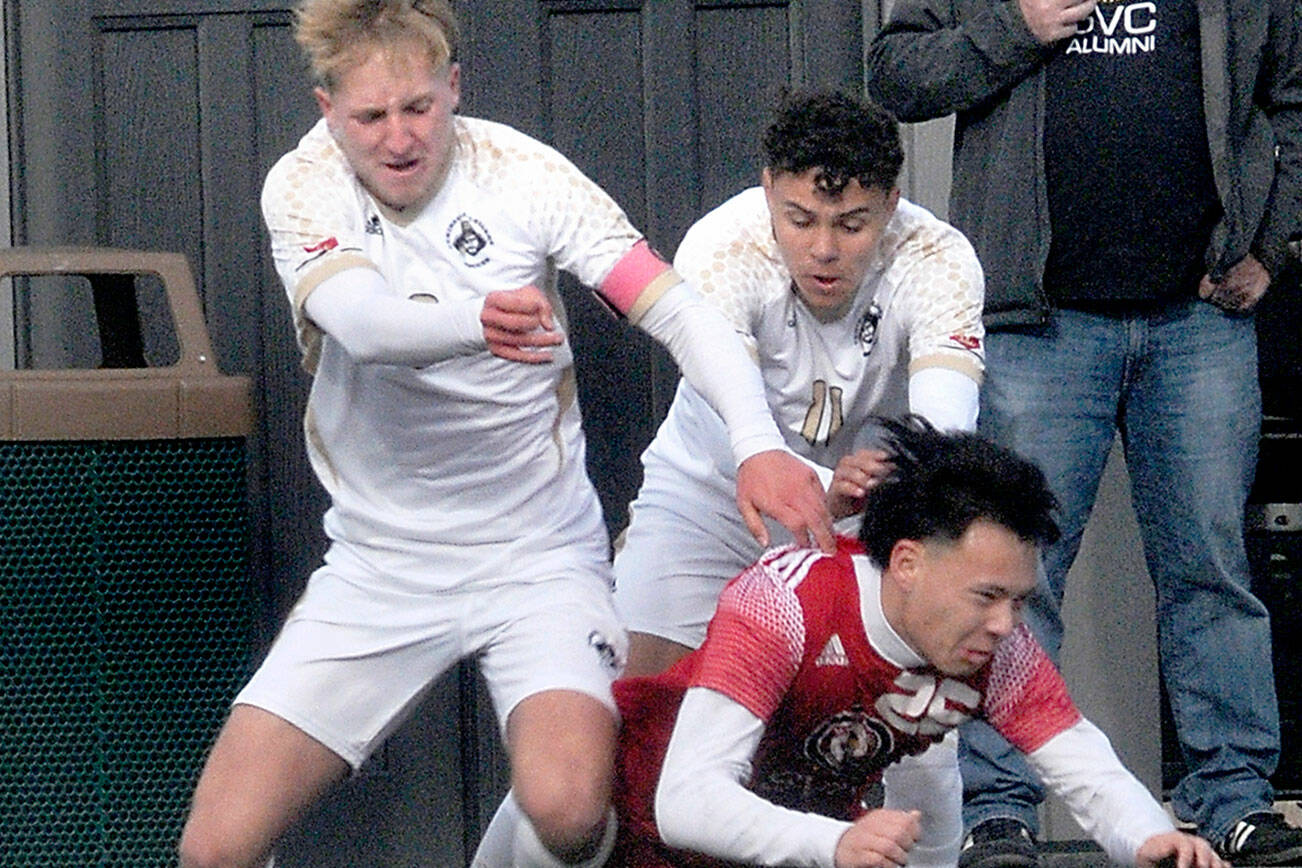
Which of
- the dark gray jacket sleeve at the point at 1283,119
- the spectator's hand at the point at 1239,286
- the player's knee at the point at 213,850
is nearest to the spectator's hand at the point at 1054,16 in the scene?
the dark gray jacket sleeve at the point at 1283,119

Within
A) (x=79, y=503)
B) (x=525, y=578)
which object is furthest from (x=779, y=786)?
(x=79, y=503)

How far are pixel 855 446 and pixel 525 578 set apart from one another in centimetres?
59

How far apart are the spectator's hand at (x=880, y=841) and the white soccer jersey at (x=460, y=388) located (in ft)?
2.79

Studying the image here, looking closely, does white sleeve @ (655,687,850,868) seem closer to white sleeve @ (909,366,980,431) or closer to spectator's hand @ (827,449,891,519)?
spectator's hand @ (827,449,891,519)

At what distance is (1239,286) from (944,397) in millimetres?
851

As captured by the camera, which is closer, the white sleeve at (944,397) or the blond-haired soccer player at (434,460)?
the blond-haired soccer player at (434,460)

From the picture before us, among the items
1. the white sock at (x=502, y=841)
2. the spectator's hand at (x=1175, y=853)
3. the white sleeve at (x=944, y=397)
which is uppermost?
the white sleeve at (x=944, y=397)

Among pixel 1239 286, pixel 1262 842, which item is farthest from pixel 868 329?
pixel 1262 842

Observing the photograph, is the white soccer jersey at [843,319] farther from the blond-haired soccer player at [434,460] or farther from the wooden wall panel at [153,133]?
the wooden wall panel at [153,133]

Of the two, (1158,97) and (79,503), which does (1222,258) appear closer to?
(1158,97)

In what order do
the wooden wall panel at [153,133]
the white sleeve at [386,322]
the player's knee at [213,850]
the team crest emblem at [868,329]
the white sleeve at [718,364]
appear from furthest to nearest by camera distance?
the wooden wall panel at [153,133], the team crest emblem at [868,329], the player's knee at [213,850], the white sleeve at [718,364], the white sleeve at [386,322]

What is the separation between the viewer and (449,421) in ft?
10.8

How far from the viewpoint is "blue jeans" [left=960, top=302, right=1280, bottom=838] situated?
→ 3793 mm

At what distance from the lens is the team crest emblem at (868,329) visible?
342 cm
